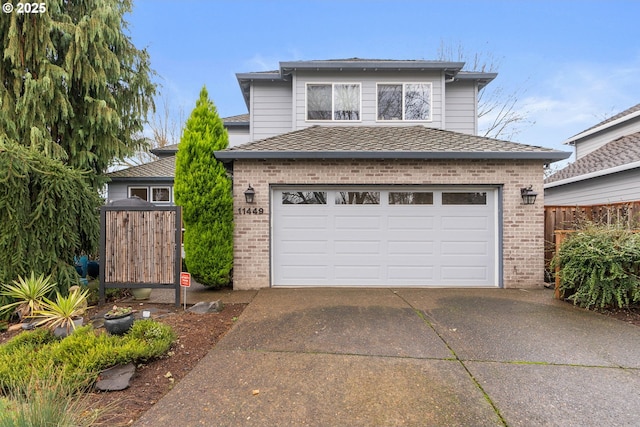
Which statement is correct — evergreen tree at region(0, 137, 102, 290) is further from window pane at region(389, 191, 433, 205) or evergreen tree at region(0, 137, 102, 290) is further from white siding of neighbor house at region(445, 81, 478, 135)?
white siding of neighbor house at region(445, 81, 478, 135)

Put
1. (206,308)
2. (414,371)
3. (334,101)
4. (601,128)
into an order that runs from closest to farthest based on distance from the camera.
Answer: (414,371), (206,308), (334,101), (601,128)

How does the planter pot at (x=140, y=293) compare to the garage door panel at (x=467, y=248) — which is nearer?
the planter pot at (x=140, y=293)

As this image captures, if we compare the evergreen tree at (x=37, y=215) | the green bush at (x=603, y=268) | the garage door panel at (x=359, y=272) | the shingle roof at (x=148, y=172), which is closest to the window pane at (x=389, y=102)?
the garage door panel at (x=359, y=272)

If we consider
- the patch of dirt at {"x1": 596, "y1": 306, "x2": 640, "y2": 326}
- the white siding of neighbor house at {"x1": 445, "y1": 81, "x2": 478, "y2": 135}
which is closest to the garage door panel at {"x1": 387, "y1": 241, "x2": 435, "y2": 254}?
the patch of dirt at {"x1": 596, "y1": 306, "x2": 640, "y2": 326}

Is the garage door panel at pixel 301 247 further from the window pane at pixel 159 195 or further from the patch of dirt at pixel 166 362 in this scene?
the window pane at pixel 159 195

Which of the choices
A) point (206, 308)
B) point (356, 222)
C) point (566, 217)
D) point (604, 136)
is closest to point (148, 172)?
point (206, 308)

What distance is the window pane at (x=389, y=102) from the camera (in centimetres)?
872

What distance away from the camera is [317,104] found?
8.77m

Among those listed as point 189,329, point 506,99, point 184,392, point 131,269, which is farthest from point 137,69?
point 506,99

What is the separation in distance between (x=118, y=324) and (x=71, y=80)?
1009cm

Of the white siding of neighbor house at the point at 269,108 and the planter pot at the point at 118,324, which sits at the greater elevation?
the white siding of neighbor house at the point at 269,108

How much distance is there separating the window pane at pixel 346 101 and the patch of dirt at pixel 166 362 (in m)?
6.07

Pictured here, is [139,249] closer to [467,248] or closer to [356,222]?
[356,222]

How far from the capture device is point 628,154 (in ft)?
29.7
